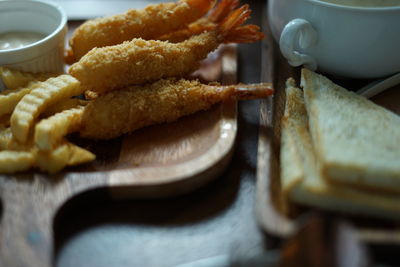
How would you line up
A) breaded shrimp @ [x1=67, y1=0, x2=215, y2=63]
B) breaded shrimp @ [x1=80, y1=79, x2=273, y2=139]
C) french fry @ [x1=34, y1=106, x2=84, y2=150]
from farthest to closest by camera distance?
breaded shrimp @ [x1=67, y1=0, x2=215, y2=63] → breaded shrimp @ [x1=80, y1=79, x2=273, y2=139] → french fry @ [x1=34, y1=106, x2=84, y2=150]

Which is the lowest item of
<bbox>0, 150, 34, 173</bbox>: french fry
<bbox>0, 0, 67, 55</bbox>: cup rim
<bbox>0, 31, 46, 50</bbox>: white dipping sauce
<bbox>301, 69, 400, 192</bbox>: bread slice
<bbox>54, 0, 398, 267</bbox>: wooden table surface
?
<bbox>54, 0, 398, 267</bbox>: wooden table surface

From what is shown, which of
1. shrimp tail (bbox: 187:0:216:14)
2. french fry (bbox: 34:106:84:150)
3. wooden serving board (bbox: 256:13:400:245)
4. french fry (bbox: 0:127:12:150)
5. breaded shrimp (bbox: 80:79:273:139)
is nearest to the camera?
wooden serving board (bbox: 256:13:400:245)

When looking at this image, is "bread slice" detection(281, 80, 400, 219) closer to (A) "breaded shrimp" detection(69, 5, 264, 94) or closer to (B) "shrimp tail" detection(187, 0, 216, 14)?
(A) "breaded shrimp" detection(69, 5, 264, 94)

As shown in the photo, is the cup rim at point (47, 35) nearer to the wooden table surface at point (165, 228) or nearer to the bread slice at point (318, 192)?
the wooden table surface at point (165, 228)

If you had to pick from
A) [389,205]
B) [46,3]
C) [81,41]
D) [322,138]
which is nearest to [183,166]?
[322,138]

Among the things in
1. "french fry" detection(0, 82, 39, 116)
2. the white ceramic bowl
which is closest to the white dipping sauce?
the white ceramic bowl

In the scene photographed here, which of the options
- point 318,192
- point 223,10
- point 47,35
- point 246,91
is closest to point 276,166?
point 318,192
